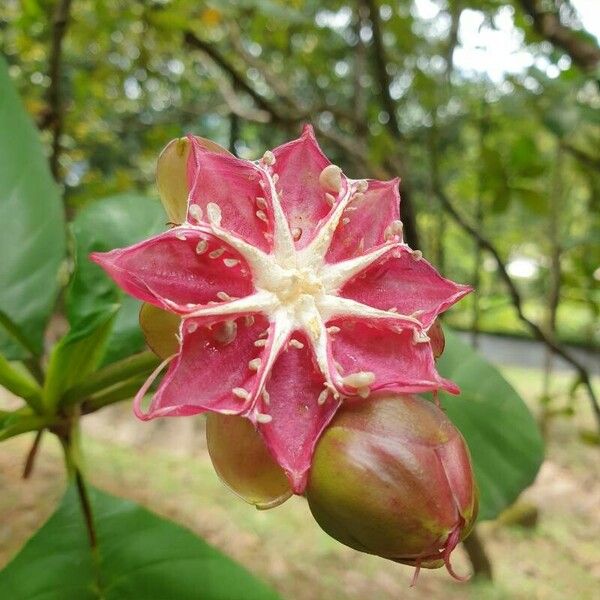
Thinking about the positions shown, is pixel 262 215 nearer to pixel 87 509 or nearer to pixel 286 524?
pixel 87 509

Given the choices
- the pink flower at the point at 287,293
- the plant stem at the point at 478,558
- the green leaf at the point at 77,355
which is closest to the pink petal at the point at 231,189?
the pink flower at the point at 287,293

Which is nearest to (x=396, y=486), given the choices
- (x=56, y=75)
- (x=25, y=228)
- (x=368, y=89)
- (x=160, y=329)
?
(x=160, y=329)

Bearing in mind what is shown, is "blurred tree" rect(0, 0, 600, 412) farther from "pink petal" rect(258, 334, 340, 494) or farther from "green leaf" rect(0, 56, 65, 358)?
"pink petal" rect(258, 334, 340, 494)

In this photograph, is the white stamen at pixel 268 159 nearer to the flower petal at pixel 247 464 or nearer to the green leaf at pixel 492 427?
the flower petal at pixel 247 464

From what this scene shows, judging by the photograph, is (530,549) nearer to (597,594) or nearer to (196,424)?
(597,594)

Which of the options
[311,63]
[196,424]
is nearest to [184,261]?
[311,63]

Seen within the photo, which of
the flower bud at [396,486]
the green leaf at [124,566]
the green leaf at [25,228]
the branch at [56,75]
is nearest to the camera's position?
the flower bud at [396,486]

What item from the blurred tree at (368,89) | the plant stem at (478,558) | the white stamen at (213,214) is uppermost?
the white stamen at (213,214)

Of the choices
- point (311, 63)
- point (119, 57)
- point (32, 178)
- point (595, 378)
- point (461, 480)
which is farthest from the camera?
point (595, 378)
